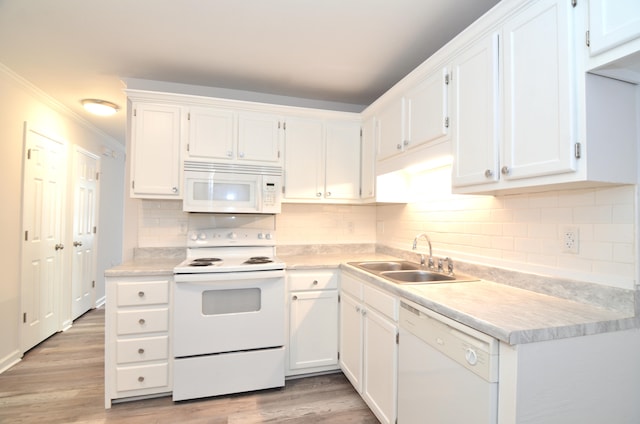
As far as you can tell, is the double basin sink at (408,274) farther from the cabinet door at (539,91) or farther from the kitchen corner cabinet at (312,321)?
the cabinet door at (539,91)

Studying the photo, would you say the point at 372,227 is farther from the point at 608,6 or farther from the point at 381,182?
the point at 608,6

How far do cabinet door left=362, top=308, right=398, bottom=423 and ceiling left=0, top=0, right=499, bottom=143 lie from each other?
1.82 m

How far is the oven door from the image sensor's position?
2.18 metres

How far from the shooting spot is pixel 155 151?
252 cm

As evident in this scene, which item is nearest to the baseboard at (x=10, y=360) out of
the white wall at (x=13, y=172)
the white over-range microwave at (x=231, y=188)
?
the white wall at (x=13, y=172)

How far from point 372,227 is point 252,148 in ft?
4.80

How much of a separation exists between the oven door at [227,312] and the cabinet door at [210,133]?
3.30ft

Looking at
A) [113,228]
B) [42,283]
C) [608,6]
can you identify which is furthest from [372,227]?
[113,228]

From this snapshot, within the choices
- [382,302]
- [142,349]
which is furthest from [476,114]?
[142,349]

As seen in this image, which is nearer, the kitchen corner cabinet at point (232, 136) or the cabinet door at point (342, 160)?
the kitchen corner cabinet at point (232, 136)

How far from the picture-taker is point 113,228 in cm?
505

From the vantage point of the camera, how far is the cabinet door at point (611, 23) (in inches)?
38.9

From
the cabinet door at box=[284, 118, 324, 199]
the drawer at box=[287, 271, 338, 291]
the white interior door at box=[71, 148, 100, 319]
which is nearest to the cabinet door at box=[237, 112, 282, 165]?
the cabinet door at box=[284, 118, 324, 199]

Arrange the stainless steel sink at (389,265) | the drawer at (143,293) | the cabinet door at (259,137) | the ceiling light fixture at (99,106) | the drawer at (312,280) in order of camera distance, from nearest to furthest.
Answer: the drawer at (143,293) → the drawer at (312,280) → the stainless steel sink at (389,265) → the cabinet door at (259,137) → the ceiling light fixture at (99,106)
